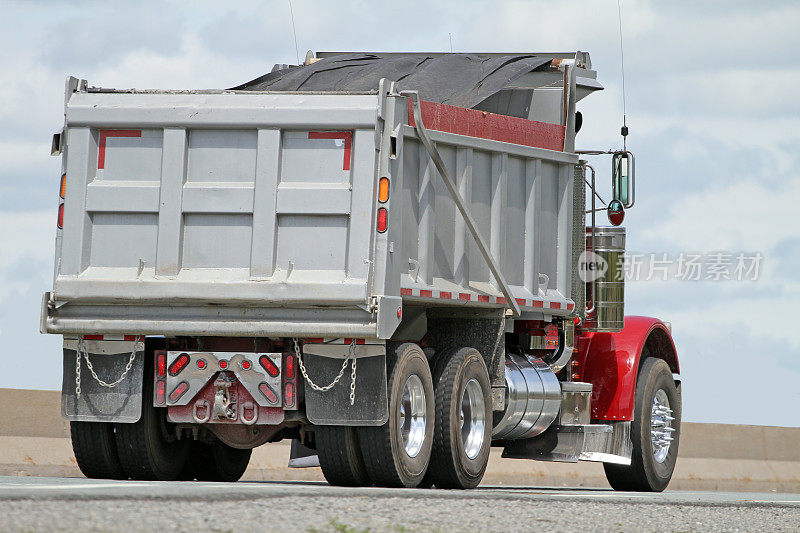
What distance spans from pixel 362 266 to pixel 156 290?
155 centimetres

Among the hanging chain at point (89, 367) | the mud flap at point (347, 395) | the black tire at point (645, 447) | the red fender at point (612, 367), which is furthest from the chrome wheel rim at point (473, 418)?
the black tire at point (645, 447)

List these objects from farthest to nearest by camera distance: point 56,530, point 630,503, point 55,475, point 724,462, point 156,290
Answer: point 724,462 → point 55,475 → point 156,290 → point 630,503 → point 56,530

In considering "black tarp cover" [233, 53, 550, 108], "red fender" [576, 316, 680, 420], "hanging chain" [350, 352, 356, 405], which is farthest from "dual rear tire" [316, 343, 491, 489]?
"red fender" [576, 316, 680, 420]

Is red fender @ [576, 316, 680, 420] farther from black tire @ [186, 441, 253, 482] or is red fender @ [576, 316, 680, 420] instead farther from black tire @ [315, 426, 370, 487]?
black tire @ [315, 426, 370, 487]

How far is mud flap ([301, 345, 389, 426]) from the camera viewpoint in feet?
34.6

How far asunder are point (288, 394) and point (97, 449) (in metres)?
1.88

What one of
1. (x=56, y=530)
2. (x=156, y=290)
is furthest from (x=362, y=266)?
(x=56, y=530)

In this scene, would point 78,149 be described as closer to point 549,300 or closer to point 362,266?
point 362,266

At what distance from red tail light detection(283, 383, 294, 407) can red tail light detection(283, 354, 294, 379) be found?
7 cm

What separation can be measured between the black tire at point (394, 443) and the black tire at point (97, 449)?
2.14m

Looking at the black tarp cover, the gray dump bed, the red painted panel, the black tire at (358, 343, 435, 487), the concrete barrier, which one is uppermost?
the black tarp cover

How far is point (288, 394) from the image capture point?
35.2ft

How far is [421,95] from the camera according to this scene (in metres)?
12.1

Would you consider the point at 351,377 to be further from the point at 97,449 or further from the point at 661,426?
the point at 661,426
